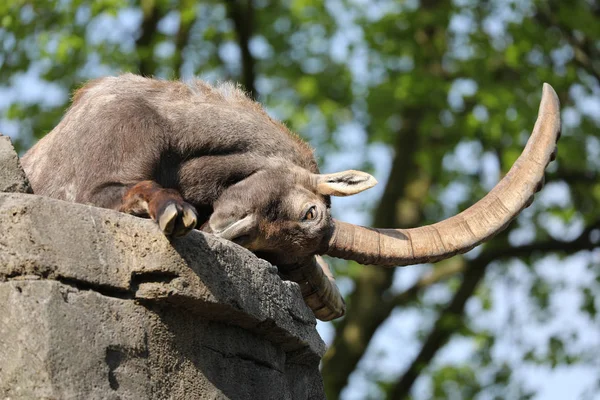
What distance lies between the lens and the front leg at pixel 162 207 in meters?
4.99

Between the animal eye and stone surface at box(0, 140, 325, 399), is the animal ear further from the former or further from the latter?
stone surface at box(0, 140, 325, 399)

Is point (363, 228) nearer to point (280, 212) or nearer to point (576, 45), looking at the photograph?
point (280, 212)

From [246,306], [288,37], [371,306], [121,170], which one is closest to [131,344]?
[246,306]

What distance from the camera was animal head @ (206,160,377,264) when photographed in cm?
687

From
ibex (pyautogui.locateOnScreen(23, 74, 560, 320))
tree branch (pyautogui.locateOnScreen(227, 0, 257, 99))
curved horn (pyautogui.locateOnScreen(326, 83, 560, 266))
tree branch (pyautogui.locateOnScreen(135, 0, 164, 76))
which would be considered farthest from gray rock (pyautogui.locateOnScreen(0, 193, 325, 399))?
tree branch (pyautogui.locateOnScreen(135, 0, 164, 76))

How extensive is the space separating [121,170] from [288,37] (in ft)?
Result: 45.0

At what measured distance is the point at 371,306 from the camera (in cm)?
1706

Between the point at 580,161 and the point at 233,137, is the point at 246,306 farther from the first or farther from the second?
the point at 580,161

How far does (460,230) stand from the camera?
699 cm

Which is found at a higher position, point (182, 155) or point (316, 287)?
point (182, 155)

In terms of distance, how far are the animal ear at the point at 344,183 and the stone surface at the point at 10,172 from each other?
246cm

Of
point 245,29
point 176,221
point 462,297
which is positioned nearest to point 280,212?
point 176,221

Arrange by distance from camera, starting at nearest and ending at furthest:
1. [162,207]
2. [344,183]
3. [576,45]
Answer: [162,207]
[344,183]
[576,45]

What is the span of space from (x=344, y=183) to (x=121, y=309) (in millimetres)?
2646
